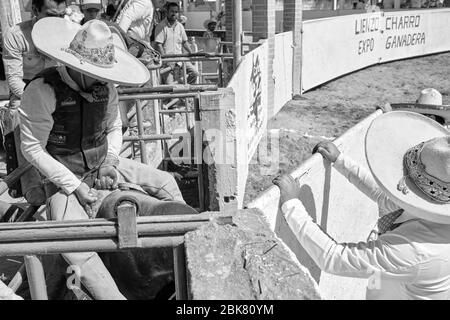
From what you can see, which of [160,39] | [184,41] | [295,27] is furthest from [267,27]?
[295,27]

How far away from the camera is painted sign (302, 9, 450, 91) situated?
44.8 ft

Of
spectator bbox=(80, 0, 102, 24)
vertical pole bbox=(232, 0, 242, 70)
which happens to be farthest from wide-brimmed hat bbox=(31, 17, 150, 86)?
vertical pole bbox=(232, 0, 242, 70)

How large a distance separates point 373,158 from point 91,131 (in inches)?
72.3

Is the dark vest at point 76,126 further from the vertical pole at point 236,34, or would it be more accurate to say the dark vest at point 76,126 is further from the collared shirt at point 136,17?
the vertical pole at point 236,34

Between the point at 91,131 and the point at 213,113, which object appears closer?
the point at 91,131

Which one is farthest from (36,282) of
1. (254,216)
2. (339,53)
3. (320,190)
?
(339,53)

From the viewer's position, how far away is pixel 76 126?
3180 mm

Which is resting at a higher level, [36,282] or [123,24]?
[123,24]

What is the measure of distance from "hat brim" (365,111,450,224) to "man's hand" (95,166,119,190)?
158 cm

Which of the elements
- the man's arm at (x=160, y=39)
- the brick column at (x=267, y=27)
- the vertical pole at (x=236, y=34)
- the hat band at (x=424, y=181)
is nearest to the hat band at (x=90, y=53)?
the hat band at (x=424, y=181)

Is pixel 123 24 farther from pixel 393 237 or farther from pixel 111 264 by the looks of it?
pixel 393 237

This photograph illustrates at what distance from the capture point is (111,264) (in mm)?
2871

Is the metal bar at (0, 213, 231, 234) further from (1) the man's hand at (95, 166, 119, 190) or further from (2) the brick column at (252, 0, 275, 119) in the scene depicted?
(2) the brick column at (252, 0, 275, 119)

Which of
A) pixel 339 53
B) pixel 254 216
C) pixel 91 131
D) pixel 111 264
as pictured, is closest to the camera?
pixel 254 216
